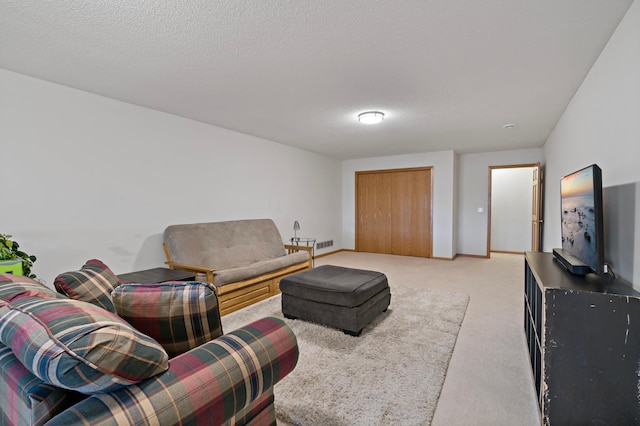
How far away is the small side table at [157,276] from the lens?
9.41ft

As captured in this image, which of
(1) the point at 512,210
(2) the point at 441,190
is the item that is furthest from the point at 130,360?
(1) the point at 512,210

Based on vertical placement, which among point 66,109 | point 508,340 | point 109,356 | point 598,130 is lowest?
point 508,340

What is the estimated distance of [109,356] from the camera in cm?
78

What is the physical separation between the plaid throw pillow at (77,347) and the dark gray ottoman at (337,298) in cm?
196

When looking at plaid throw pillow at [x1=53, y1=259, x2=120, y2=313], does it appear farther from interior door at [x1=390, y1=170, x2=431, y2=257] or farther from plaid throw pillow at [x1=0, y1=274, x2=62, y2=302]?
interior door at [x1=390, y1=170, x2=431, y2=257]

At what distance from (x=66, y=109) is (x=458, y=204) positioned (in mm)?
6799

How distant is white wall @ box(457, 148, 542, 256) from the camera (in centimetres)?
635

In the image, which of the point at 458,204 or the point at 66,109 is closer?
the point at 66,109

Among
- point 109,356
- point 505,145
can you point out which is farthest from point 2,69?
point 505,145

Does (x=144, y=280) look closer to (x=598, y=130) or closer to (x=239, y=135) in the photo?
(x=239, y=135)

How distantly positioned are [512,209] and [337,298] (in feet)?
20.5

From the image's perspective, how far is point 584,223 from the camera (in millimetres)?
1879

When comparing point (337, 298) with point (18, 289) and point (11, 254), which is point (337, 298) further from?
point (11, 254)

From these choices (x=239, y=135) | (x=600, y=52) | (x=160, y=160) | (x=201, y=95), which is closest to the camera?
(x=600, y=52)
